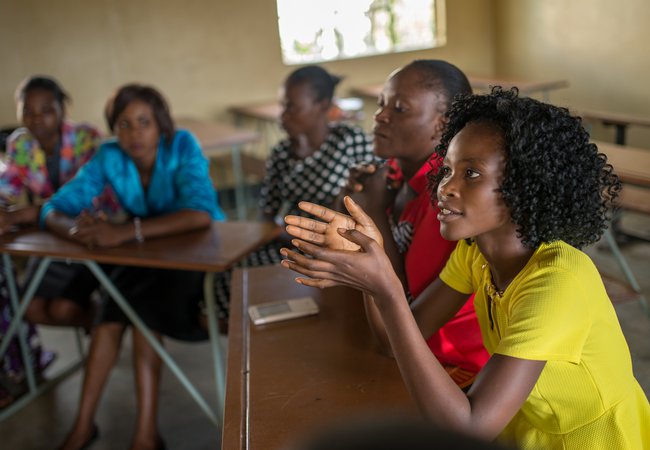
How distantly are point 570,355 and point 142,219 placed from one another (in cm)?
208

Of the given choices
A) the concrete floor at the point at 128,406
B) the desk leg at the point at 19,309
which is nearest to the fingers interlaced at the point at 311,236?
the concrete floor at the point at 128,406

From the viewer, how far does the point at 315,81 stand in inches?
125

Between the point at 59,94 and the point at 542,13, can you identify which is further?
the point at 542,13

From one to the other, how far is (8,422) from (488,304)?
250cm

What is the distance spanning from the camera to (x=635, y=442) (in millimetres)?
1182

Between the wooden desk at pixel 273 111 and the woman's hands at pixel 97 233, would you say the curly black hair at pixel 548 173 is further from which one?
the wooden desk at pixel 273 111

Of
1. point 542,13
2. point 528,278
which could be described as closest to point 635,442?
point 528,278

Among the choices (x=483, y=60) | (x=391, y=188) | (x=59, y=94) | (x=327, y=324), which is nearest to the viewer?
(x=327, y=324)

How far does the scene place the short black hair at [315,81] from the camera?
3160 mm

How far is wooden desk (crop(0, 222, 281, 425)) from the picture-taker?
2389 millimetres

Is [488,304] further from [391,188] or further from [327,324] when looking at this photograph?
→ [391,188]

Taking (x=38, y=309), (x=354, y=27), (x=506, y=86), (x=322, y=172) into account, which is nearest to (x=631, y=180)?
(x=322, y=172)

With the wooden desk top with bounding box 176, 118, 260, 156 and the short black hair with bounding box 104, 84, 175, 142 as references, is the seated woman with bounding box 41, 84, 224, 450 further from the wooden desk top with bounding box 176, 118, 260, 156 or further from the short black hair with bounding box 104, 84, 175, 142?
the wooden desk top with bounding box 176, 118, 260, 156

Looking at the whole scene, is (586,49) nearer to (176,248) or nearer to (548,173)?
(176,248)
